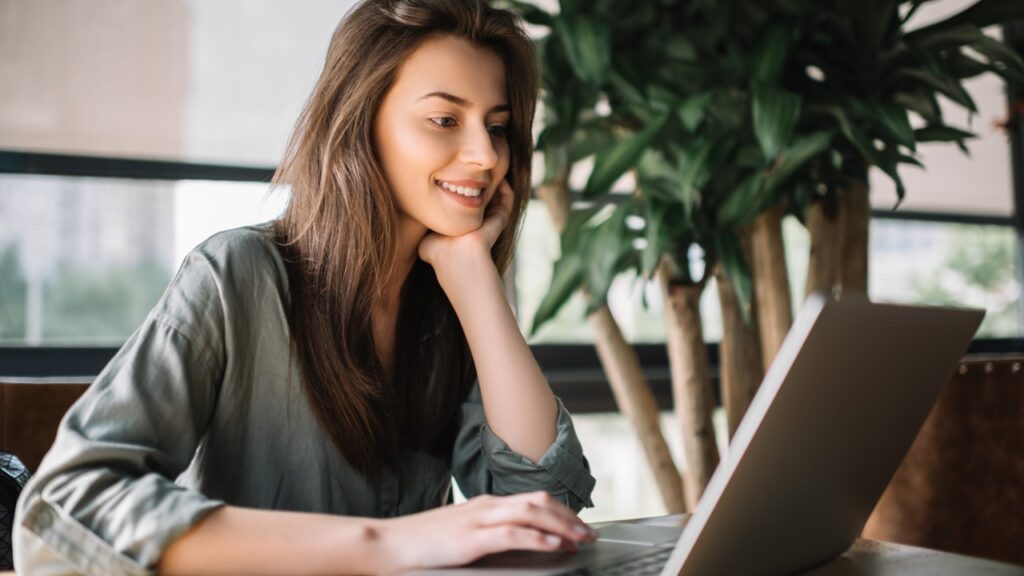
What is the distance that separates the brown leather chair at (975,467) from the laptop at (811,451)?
0.89m

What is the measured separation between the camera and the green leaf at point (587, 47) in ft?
6.36

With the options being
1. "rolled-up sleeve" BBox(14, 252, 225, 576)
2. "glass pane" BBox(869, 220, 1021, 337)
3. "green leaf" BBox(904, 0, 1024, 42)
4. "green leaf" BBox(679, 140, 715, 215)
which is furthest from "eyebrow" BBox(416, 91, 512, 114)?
"glass pane" BBox(869, 220, 1021, 337)

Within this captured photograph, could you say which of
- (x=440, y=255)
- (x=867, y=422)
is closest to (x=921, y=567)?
(x=867, y=422)

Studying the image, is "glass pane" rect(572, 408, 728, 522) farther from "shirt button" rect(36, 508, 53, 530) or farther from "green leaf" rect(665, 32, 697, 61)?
"shirt button" rect(36, 508, 53, 530)

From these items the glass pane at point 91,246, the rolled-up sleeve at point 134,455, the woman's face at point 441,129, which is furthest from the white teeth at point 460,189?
the glass pane at point 91,246

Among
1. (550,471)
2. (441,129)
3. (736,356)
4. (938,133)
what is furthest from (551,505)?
(938,133)

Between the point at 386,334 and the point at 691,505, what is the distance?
117 centimetres

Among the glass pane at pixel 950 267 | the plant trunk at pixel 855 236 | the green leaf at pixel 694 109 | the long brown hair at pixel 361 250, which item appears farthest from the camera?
the glass pane at pixel 950 267

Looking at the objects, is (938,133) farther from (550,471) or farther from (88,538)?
(88,538)

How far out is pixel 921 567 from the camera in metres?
0.94

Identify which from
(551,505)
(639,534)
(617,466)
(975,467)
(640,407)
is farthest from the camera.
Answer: (617,466)

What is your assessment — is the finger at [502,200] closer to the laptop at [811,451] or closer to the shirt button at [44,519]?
the laptop at [811,451]

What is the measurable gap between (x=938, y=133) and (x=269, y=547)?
172 centimetres

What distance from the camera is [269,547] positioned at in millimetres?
848
